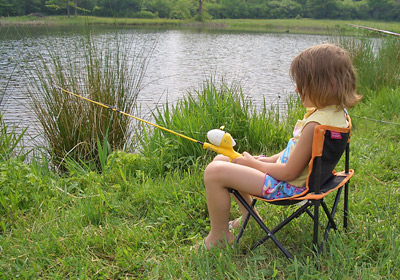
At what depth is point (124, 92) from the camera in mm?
4297

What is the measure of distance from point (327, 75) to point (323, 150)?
336 mm

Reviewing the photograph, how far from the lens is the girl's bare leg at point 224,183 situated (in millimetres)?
1897

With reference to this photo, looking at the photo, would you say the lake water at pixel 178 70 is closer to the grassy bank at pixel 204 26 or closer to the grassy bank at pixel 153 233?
the grassy bank at pixel 204 26

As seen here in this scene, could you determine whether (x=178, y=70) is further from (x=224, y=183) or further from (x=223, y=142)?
(x=224, y=183)

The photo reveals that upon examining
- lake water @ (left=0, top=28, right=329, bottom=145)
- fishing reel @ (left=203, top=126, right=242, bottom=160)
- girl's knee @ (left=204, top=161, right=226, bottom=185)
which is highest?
fishing reel @ (left=203, top=126, right=242, bottom=160)

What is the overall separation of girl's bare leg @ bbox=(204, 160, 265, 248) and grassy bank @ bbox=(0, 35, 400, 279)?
0.65 ft

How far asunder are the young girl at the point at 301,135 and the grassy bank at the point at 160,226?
0.28 metres

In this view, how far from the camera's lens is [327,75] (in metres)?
1.81

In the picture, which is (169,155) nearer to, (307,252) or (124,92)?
(124,92)

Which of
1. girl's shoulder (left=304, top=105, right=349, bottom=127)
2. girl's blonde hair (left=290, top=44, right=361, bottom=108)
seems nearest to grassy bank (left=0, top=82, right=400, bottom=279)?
girl's shoulder (left=304, top=105, right=349, bottom=127)

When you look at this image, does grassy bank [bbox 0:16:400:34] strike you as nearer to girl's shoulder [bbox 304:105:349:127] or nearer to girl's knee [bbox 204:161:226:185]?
girl's knee [bbox 204:161:226:185]

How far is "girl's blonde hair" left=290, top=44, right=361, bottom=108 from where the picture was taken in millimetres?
1807

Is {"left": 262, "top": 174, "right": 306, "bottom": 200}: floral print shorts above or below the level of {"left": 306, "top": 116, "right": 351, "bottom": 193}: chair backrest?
below

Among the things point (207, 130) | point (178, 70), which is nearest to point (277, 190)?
point (207, 130)
